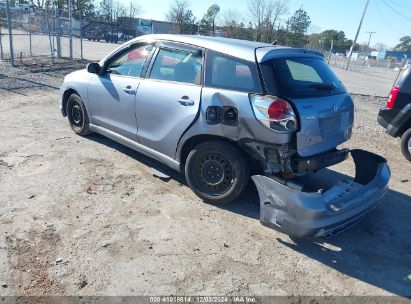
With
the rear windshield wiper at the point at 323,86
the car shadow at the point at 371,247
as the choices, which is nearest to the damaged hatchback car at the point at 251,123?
the rear windshield wiper at the point at 323,86

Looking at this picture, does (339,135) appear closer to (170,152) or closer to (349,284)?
(349,284)

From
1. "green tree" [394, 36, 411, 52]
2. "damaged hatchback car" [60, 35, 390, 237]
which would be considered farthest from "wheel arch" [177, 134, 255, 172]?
"green tree" [394, 36, 411, 52]

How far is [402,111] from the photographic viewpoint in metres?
6.57

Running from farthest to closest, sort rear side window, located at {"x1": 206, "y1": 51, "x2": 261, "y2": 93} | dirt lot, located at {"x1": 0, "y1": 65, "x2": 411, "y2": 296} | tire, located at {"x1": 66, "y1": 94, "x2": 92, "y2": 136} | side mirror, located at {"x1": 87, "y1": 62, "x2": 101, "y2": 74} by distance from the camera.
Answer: tire, located at {"x1": 66, "y1": 94, "x2": 92, "y2": 136} < side mirror, located at {"x1": 87, "y1": 62, "x2": 101, "y2": 74} < rear side window, located at {"x1": 206, "y1": 51, "x2": 261, "y2": 93} < dirt lot, located at {"x1": 0, "y1": 65, "x2": 411, "y2": 296}

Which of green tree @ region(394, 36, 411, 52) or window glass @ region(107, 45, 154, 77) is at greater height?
green tree @ region(394, 36, 411, 52)

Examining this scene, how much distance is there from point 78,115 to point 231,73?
3.22 m

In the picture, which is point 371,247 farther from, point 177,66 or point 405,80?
point 405,80

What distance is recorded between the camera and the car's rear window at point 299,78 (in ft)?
11.7

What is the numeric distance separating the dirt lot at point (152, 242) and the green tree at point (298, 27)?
43.2 meters

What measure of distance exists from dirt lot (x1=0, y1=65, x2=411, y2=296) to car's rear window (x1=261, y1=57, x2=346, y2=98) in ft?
4.76

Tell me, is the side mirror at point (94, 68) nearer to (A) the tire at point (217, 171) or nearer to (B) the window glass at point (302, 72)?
(A) the tire at point (217, 171)

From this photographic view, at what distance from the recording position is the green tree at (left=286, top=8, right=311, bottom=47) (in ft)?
151

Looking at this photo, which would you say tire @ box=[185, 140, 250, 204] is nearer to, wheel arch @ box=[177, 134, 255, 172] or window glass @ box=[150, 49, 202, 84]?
wheel arch @ box=[177, 134, 255, 172]

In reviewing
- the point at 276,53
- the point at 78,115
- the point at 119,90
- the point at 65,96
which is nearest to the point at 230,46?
the point at 276,53
